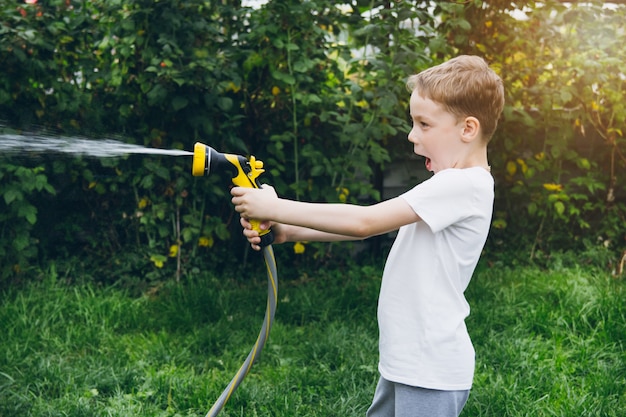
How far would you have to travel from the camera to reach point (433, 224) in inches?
68.1

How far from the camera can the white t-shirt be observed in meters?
1.75

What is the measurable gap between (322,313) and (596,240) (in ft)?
7.76

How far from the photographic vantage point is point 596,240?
502cm

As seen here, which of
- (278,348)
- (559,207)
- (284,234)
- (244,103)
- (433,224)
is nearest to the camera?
(433,224)

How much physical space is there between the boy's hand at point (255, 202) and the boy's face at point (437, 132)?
0.39 metres

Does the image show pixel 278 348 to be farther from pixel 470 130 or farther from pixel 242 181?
pixel 470 130

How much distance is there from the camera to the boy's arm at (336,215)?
5.69 ft

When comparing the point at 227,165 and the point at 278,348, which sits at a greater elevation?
the point at 227,165

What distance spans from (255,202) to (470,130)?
0.57 meters

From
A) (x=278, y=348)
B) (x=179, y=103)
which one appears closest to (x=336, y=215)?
(x=278, y=348)

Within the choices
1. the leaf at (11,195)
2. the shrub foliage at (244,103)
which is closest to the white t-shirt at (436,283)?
the shrub foliage at (244,103)

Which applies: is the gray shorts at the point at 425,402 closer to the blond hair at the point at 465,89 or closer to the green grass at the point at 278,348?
the blond hair at the point at 465,89

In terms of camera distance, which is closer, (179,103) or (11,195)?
(11,195)

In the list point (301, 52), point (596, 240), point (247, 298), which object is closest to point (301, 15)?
point (301, 52)
